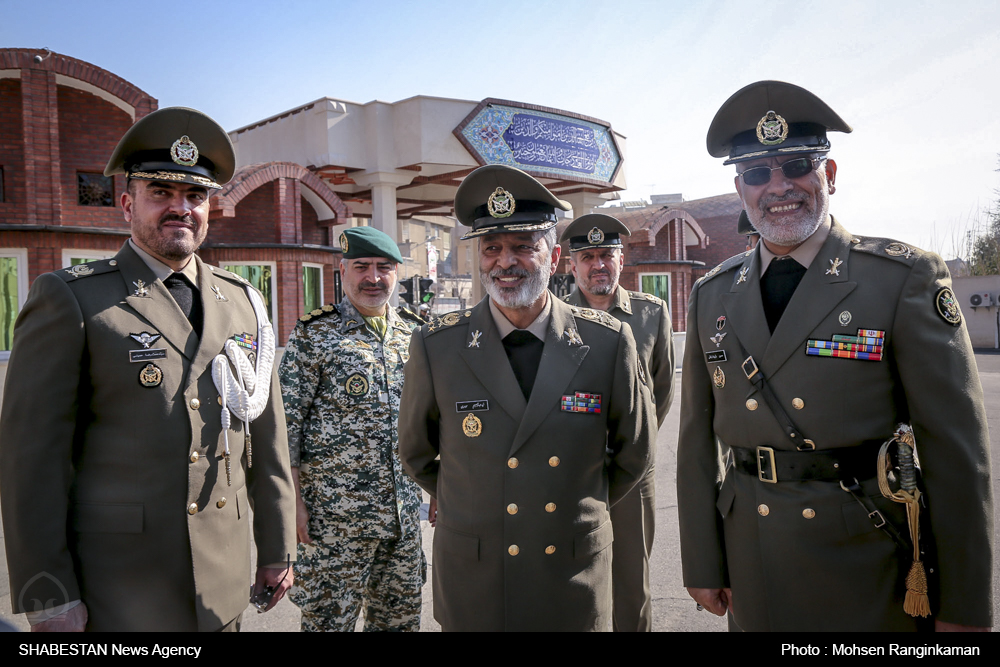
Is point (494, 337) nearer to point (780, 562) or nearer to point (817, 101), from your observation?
point (780, 562)

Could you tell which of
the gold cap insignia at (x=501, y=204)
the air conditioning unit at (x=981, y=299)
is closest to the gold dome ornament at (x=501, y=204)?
the gold cap insignia at (x=501, y=204)

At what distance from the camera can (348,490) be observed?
3195mm

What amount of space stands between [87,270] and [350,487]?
5.33 ft

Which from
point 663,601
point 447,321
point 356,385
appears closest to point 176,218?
point 447,321

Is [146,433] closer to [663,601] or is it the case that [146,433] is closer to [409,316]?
[409,316]

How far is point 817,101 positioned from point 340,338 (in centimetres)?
254

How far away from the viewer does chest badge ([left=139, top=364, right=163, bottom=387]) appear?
2119 millimetres

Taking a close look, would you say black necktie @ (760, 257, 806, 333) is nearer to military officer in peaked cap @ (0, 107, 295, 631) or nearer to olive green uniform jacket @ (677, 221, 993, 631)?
olive green uniform jacket @ (677, 221, 993, 631)

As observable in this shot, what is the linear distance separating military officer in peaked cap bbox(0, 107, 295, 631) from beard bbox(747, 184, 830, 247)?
6.97ft

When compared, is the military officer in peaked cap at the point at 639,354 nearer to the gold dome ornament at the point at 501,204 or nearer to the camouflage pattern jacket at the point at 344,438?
the camouflage pattern jacket at the point at 344,438

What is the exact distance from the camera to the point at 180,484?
7.01 feet

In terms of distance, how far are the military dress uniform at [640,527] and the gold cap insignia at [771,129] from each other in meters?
2.00

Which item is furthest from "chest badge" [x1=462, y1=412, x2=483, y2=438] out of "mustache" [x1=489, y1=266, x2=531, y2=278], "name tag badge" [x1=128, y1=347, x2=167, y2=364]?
"name tag badge" [x1=128, y1=347, x2=167, y2=364]
